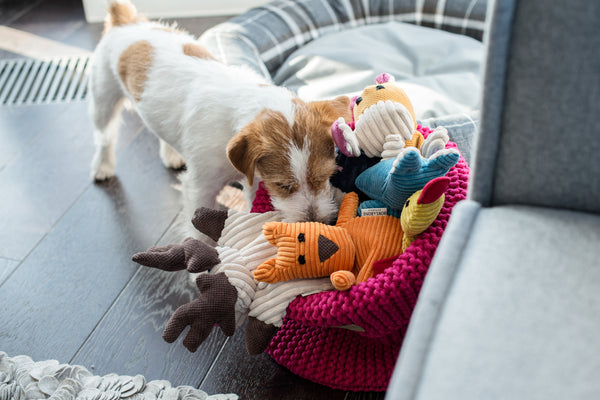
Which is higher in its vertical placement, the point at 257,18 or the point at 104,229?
the point at 257,18

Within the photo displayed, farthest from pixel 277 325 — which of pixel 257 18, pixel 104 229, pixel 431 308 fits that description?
pixel 257 18

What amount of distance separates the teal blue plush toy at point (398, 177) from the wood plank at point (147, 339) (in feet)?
1.96

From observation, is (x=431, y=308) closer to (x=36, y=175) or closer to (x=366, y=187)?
(x=366, y=187)

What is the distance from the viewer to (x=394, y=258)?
1043mm

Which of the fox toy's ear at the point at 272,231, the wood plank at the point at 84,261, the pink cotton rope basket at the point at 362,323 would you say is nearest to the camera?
the pink cotton rope basket at the point at 362,323

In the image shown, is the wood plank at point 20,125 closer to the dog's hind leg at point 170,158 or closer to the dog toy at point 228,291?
the dog's hind leg at point 170,158

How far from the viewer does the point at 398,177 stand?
1.01 metres

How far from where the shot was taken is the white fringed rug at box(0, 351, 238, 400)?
1248 millimetres

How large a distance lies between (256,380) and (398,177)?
0.66 metres

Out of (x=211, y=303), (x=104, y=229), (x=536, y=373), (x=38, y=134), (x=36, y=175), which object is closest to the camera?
(x=536, y=373)

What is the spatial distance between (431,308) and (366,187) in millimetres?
623

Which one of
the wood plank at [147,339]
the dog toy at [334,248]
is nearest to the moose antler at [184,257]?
the dog toy at [334,248]

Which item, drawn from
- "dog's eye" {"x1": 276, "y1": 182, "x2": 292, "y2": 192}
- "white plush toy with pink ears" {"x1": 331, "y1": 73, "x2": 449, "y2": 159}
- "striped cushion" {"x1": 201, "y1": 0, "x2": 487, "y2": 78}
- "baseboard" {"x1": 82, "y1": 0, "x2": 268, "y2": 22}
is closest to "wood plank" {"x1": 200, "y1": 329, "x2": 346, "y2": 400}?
"dog's eye" {"x1": 276, "y1": 182, "x2": 292, "y2": 192}

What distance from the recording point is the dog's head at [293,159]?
1.26 m
